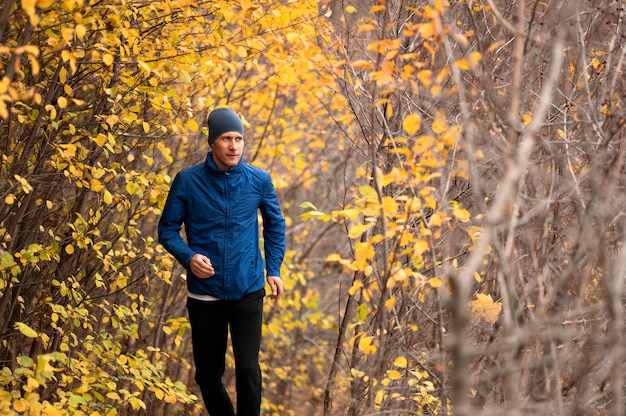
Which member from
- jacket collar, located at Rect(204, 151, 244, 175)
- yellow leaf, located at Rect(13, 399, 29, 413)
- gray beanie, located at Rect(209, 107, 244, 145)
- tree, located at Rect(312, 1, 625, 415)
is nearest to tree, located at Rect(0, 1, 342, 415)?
yellow leaf, located at Rect(13, 399, 29, 413)

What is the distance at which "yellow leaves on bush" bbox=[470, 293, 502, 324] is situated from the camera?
3.55m

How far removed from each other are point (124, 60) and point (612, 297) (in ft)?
10.1

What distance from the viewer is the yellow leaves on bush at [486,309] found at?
3.55m

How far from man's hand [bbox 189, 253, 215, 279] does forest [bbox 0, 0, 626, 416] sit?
75 cm

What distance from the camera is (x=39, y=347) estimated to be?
16.4ft

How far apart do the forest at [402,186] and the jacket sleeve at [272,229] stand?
43 centimetres

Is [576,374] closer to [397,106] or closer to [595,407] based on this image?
[595,407]

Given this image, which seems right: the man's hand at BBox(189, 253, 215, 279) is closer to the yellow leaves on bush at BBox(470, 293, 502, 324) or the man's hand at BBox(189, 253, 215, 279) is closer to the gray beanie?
the gray beanie

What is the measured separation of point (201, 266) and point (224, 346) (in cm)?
58

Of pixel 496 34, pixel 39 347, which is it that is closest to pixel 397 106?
pixel 496 34

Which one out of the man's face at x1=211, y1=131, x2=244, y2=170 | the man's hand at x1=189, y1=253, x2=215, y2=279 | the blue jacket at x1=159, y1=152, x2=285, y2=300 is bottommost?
the man's hand at x1=189, y1=253, x2=215, y2=279

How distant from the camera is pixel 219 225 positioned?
408cm

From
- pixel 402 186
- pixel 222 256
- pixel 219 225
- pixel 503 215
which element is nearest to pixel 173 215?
pixel 219 225

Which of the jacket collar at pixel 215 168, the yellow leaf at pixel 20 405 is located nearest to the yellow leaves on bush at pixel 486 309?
the jacket collar at pixel 215 168
